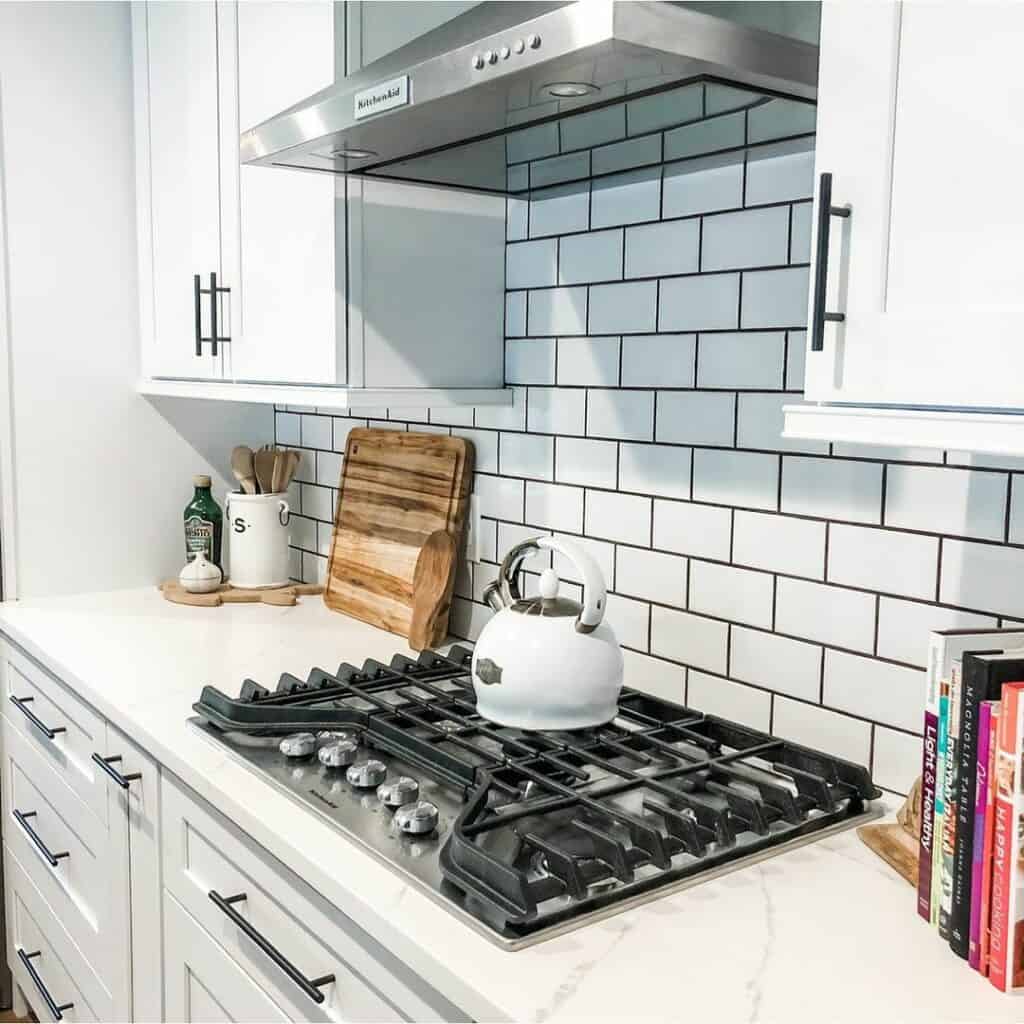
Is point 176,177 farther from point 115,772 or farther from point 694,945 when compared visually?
point 694,945

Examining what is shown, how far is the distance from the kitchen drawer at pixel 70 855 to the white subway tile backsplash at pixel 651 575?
917 mm

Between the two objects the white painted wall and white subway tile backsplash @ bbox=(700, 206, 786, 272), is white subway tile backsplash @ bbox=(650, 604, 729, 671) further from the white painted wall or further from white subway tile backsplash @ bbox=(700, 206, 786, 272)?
the white painted wall

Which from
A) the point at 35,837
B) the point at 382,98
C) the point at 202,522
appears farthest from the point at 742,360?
the point at 35,837

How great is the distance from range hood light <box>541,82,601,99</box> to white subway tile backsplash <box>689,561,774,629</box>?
0.71 metres

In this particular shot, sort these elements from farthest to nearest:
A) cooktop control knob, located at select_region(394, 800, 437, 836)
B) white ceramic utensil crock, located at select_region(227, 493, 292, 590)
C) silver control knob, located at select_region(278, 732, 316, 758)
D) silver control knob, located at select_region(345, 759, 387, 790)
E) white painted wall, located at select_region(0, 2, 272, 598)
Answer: white ceramic utensil crock, located at select_region(227, 493, 292, 590), white painted wall, located at select_region(0, 2, 272, 598), silver control knob, located at select_region(278, 732, 316, 758), silver control knob, located at select_region(345, 759, 387, 790), cooktop control knob, located at select_region(394, 800, 437, 836)

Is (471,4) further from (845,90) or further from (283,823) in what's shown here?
(283,823)

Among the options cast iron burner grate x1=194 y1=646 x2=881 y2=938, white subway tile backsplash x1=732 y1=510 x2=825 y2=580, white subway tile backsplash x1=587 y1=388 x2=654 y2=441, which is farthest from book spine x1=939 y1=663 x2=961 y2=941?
white subway tile backsplash x1=587 y1=388 x2=654 y2=441

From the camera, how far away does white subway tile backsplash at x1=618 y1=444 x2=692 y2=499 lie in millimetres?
1675

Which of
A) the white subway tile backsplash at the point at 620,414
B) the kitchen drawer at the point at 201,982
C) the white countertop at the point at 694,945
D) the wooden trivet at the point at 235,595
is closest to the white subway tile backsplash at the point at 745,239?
the white subway tile backsplash at the point at 620,414

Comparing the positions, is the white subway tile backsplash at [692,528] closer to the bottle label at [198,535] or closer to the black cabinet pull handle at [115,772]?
the black cabinet pull handle at [115,772]

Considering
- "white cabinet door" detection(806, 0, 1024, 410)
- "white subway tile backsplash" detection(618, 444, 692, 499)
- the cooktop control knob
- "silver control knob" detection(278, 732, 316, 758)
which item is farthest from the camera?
"white subway tile backsplash" detection(618, 444, 692, 499)

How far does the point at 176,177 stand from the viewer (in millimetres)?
2285

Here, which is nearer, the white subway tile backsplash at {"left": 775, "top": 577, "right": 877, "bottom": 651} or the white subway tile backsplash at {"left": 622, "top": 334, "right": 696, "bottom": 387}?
the white subway tile backsplash at {"left": 775, "top": 577, "right": 877, "bottom": 651}

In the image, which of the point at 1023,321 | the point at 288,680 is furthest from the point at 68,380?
the point at 1023,321
